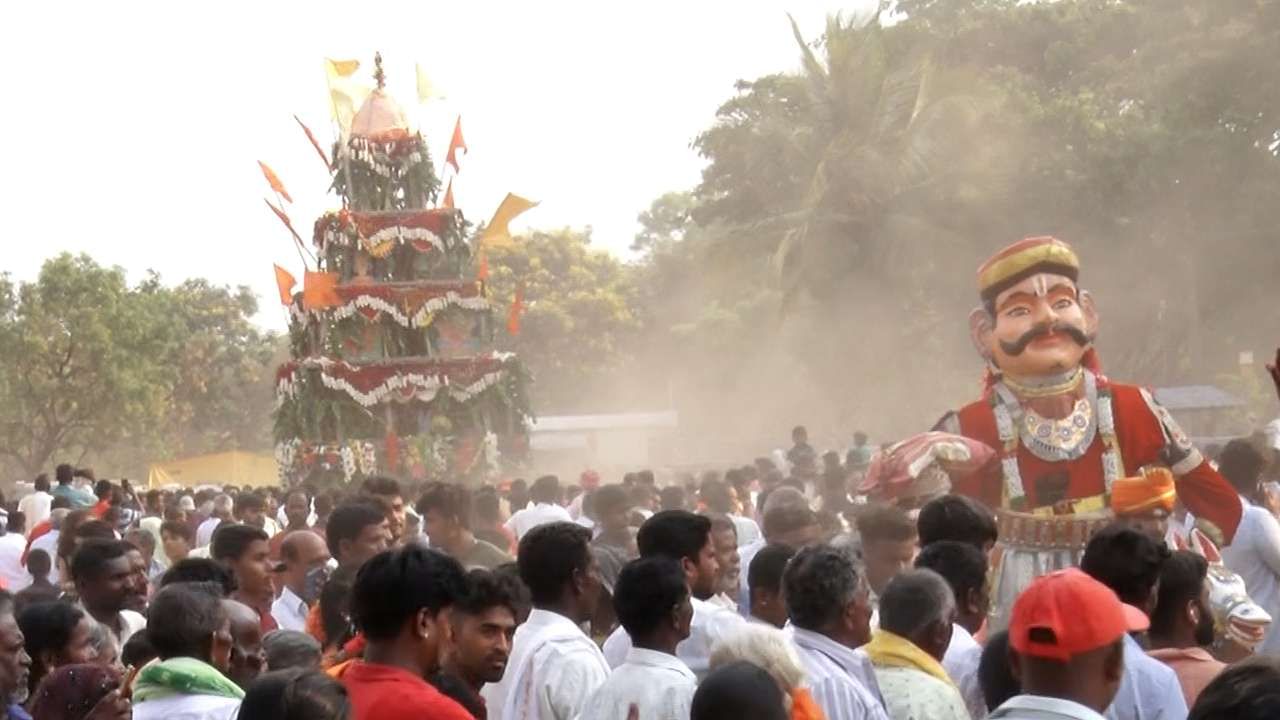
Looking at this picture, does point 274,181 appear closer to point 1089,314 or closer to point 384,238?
point 384,238

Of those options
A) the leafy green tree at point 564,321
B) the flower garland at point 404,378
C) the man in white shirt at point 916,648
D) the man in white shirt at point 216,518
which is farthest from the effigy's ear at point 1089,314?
the leafy green tree at point 564,321

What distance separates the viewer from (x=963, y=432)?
10789 mm

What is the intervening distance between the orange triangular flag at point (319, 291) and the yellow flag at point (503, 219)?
2.13 metres

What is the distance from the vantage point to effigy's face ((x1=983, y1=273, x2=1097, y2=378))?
10.6m

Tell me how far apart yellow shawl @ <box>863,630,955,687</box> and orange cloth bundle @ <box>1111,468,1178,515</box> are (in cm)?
436

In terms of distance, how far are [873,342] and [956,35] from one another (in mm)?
7514

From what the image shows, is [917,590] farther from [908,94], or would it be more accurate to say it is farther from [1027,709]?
[908,94]

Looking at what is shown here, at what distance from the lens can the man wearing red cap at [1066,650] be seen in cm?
443

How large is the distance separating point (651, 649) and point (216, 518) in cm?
1141

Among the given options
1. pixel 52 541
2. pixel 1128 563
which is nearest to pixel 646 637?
pixel 1128 563

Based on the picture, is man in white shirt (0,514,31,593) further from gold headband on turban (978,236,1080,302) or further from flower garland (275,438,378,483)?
flower garland (275,438,378,483)

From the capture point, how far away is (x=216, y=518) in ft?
54.5

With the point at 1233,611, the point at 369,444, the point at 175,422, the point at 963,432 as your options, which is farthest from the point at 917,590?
the point at 175,422

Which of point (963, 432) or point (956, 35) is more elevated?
point (956, 35)
